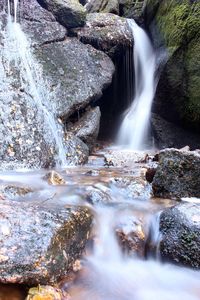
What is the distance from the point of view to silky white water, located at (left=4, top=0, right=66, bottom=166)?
6570 millimetres

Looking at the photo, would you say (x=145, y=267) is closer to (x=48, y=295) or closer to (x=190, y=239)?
(x=190, y=239)

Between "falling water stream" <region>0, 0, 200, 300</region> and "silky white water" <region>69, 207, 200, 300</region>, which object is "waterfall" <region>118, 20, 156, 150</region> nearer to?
"falling water stream" <region>0, 0, 200, 300</region>

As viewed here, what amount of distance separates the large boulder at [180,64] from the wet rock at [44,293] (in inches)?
239

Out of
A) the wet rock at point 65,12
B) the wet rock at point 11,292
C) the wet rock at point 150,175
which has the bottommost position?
the wet rock at point 150,175

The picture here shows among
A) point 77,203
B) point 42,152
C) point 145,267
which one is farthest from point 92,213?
point 42,152

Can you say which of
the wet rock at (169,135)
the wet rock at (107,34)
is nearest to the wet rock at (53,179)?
the wet rock at (169,135)

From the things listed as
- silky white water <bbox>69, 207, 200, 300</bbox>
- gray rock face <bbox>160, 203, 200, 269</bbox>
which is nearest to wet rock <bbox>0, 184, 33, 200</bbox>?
silky white water <bbox>69, 207, 200, 300</bbox>

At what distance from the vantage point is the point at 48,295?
2.27m

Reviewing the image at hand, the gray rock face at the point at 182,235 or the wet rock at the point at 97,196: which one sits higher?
the gray rock face at the point at 182,235

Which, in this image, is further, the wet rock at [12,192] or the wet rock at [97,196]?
the wet rock at [97,196]

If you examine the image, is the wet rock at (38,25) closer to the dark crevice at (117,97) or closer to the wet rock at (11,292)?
the dark crevice at (117,97)

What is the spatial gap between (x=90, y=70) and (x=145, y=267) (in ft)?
20.0

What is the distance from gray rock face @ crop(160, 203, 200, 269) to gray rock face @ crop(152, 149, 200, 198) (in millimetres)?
837

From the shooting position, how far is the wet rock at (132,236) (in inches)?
122
